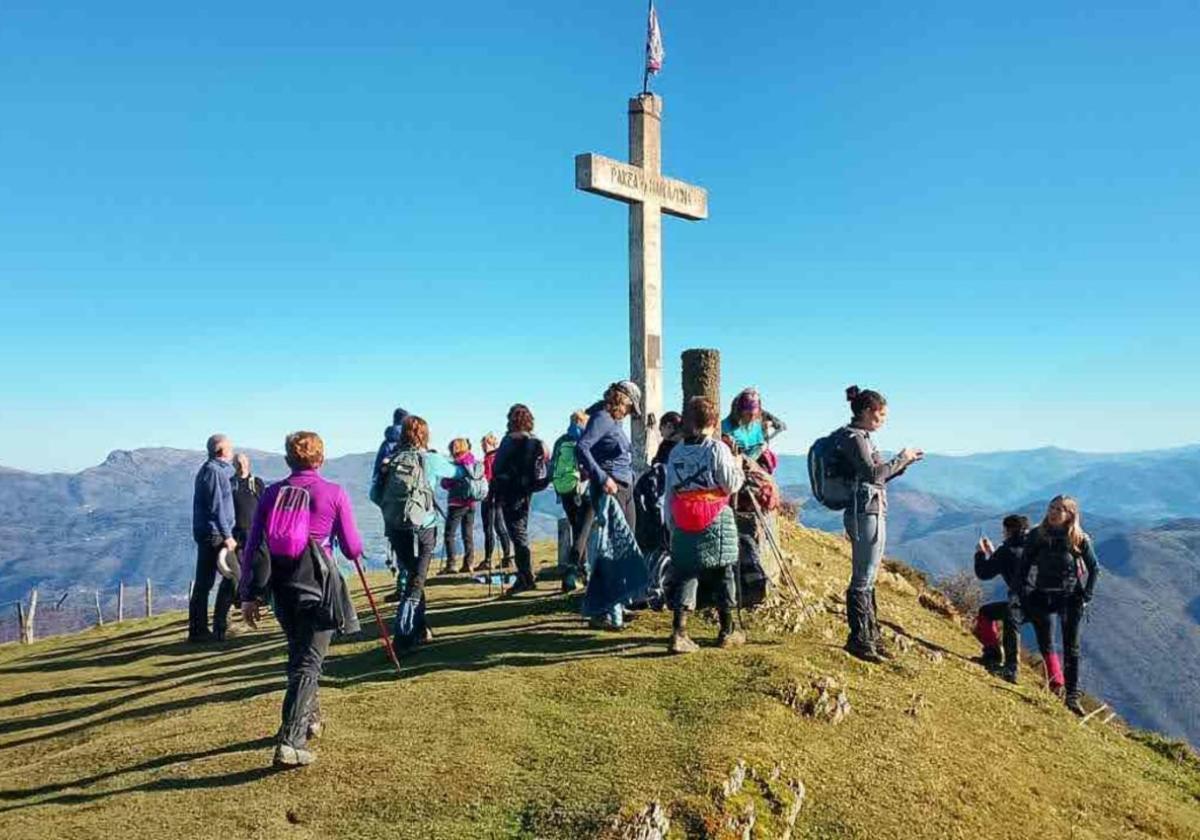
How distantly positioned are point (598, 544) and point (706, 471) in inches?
81.8

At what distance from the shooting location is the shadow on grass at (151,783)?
5.76 meters

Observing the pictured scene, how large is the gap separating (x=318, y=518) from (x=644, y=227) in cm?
794

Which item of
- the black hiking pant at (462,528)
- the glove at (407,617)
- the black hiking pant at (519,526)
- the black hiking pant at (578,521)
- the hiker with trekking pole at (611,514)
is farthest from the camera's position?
the black hiking pant at (462,528)

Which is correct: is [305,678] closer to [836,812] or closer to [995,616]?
[836,812]

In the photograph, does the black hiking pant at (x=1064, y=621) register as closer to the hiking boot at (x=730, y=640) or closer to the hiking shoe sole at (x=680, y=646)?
the hiking boot at (x=730, y=640)

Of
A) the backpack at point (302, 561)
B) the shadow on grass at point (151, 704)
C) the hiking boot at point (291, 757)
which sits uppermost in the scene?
the backpack at point (302, 561)

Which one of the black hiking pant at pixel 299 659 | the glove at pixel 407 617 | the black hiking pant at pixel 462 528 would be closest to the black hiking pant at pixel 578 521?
the glove at pixel 407 617

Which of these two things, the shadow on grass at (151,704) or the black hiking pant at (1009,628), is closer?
the shadow on grass at (151,704)

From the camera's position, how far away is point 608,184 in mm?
11867

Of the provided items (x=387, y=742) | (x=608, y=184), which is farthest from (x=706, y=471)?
(x=608, y=184)

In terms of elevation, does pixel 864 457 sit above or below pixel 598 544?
above

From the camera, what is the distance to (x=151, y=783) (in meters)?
5.89

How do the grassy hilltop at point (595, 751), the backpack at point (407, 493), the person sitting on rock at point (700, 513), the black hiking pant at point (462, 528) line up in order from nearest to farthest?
the grassy hilltop at point (595, 751) → the person sitting on rock at point (700, 513) → the backpack at point (407, 493) → the black hiking pant at point (462, 528)

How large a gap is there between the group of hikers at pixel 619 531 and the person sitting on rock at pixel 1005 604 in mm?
27
